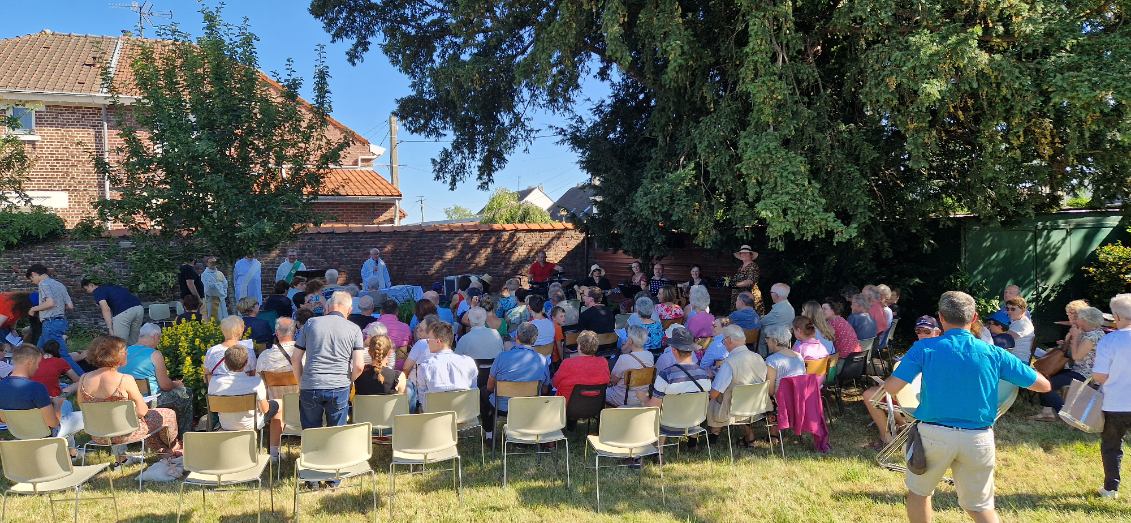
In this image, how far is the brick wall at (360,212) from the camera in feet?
65.2

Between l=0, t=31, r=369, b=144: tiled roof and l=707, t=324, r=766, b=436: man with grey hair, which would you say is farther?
l=0, t=31, r=369, b=144: tiled roof

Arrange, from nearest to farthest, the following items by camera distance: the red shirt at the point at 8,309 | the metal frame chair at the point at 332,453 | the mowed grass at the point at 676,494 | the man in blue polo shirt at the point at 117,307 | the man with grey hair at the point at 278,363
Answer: the metal frame chair at the point at 332,453 < the mowed grass at the point at 676,494 < the man with grey hair at the point at 278,363 < the man in blue polo shirt at the point at 117,307 < the red shirt at the point at 8,309

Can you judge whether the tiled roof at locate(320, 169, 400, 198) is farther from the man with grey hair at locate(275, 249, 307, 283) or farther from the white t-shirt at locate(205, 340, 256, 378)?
the white t-shirt at locate(205, 340, 256, 378)

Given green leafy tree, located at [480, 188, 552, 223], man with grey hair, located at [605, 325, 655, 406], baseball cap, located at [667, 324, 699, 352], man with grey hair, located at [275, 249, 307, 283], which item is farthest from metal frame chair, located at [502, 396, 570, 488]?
green leafy tree, located at [480, 188, 552, 223]

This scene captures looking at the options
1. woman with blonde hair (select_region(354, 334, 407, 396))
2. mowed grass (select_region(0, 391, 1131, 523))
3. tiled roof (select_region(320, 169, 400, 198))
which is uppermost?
→ tiled roof (select_region(320, 169, 400, 198))

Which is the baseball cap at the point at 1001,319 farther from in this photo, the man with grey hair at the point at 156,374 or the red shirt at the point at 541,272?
the red shirt at the point at 541,272

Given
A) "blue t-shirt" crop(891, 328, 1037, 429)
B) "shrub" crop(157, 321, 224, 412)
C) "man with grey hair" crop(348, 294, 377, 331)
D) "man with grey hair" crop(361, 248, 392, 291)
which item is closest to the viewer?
"blue t-shirt" crop(891, 328, 1037, 429)

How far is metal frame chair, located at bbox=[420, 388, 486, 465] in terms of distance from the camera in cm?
543

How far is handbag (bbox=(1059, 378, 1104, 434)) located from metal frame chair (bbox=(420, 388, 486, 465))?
13.7ft

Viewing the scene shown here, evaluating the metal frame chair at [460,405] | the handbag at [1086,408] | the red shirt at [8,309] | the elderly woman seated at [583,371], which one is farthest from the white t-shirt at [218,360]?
the handbag at [1086,408]

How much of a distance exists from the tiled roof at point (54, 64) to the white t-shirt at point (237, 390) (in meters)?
10.8

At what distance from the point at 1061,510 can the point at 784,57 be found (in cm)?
503

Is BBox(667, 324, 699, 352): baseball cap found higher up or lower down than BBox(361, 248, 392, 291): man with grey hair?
lower down

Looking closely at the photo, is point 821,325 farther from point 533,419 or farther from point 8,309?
point 8,309
